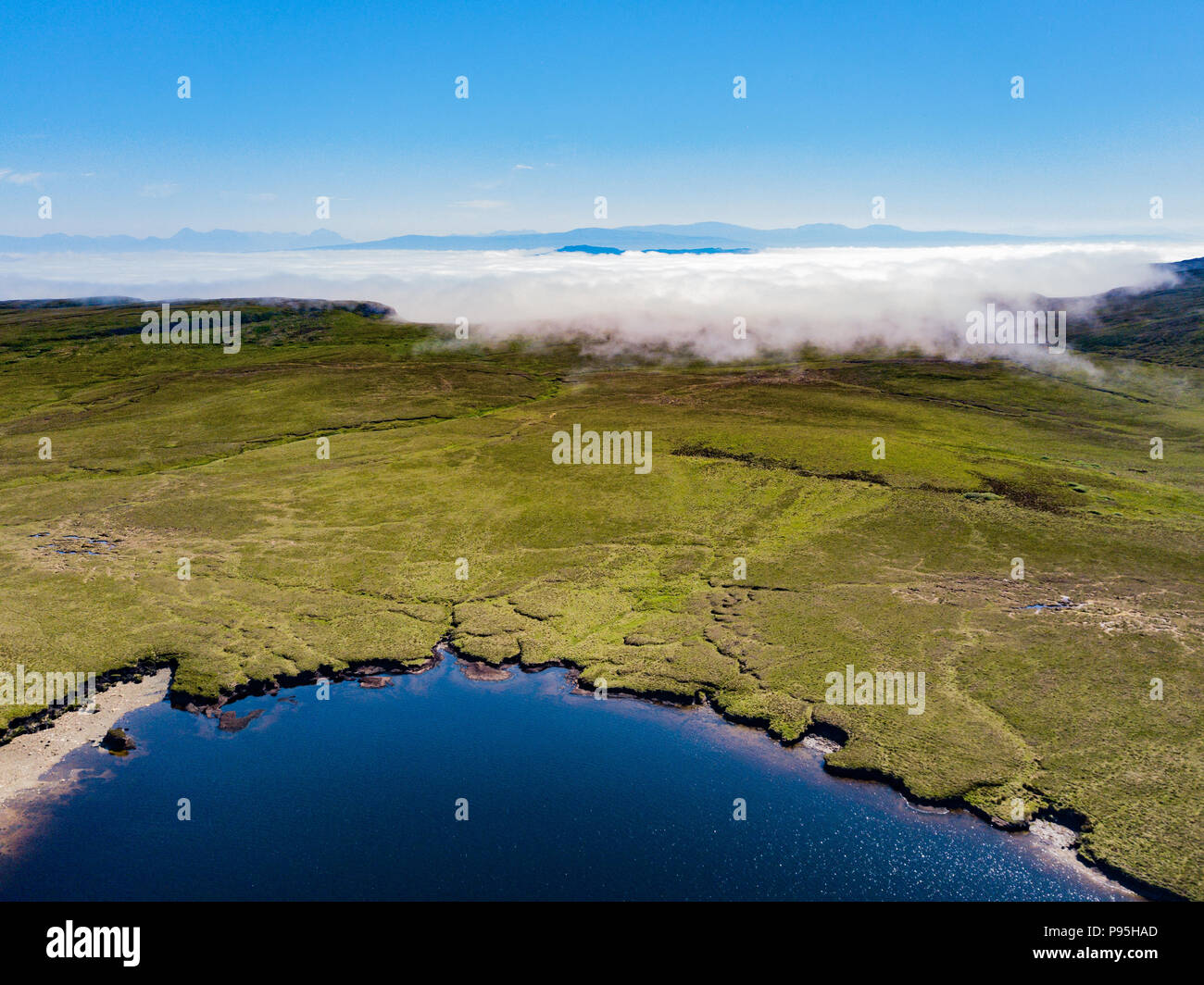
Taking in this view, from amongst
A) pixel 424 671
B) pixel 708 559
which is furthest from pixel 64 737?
pixel 708 559

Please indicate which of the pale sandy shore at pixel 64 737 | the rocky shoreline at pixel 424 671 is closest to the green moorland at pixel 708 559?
the rocky shoreline at pixel 424 671

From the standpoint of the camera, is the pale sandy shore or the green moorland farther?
the green moorland

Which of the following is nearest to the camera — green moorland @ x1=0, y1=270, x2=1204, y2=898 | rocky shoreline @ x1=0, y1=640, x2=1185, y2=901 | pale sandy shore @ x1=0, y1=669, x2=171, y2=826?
rocky shoreline @ x1=0, y1=640, x2=1185, y2=901

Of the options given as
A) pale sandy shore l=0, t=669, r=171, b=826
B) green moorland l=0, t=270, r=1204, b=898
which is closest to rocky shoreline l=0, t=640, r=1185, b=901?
pale sandy shore l=0, t=669, r=171, b=826

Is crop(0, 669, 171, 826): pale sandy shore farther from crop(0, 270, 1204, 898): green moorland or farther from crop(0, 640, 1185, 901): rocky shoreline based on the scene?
crop(0, 270, 1204, 898): green moorland

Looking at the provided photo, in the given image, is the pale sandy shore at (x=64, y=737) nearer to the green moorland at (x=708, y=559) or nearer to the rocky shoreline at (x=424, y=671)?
the rocky shoreline at (x=424, y=671)
